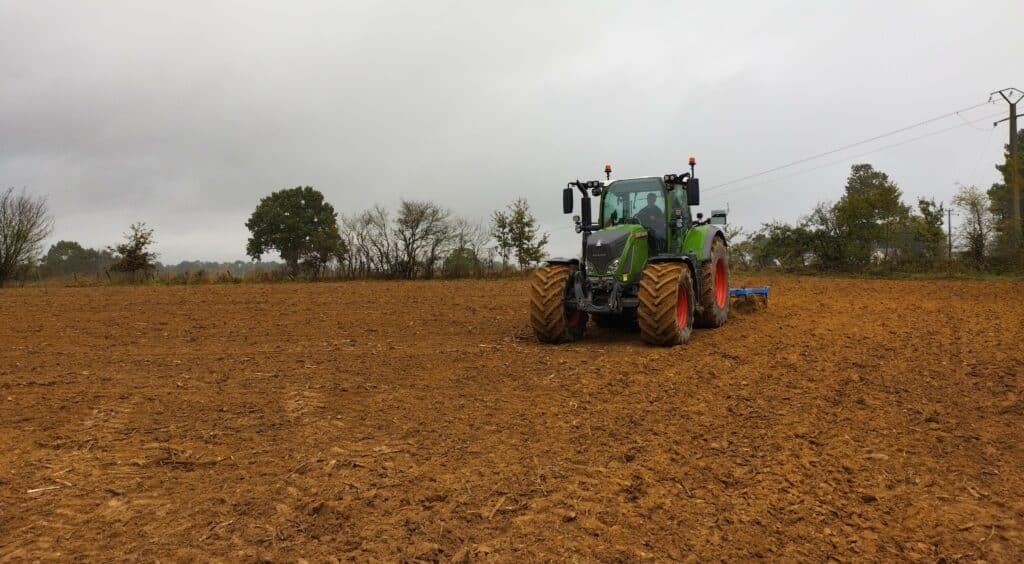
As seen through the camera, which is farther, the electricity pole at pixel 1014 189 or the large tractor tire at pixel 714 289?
the electricity pole at pixel 1014 189

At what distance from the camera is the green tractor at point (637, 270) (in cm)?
723

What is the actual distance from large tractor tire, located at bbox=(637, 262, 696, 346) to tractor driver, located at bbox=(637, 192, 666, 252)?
1.10 m

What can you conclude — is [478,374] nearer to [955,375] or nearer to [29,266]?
[955,375]

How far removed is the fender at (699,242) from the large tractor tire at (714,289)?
0.20 m

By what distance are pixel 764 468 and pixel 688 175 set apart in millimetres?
6033

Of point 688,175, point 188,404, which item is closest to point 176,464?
point 188,404

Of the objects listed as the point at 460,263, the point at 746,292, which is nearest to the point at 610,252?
the point at 746,292

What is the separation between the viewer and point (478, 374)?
6.30 meters

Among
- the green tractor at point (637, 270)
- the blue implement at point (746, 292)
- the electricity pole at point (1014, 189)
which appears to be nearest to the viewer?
the green tractor at point (637, 270)

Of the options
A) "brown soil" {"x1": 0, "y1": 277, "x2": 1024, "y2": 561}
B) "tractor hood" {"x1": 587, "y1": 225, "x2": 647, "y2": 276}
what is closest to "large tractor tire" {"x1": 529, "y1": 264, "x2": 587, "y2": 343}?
"brown soil" {"x1": 0, "y1": 277, "x2": 1024, "y2": 561}

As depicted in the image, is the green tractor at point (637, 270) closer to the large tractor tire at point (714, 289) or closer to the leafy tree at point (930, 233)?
the large tractor tire at point (714, 289)

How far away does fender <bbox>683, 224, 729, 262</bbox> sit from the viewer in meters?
8.56

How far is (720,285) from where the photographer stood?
385 inches

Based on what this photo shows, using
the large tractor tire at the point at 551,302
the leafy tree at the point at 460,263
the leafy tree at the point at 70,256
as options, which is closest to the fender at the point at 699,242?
the large tractor tire at the point at 551,302
